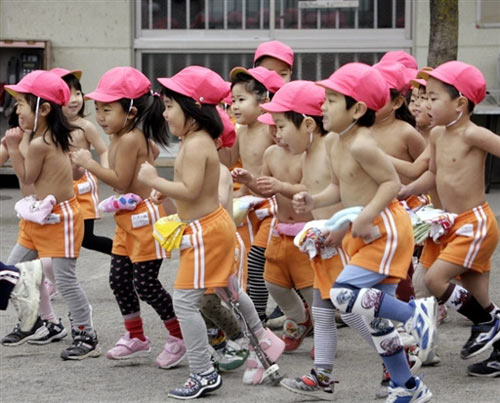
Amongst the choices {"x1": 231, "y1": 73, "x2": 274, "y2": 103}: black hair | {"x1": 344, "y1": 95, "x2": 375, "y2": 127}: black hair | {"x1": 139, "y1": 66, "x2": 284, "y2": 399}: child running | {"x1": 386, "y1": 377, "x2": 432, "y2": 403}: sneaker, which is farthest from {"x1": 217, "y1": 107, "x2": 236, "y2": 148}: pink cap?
{"x1": 386, "y1": 377, "x2": 432, "y2": 403}: sneaker

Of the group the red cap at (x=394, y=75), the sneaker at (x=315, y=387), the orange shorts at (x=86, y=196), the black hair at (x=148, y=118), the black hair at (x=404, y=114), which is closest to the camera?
the sneaker at (x=315, y=387)

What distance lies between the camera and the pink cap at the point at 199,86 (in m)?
5.71

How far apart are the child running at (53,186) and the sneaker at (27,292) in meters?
0.15

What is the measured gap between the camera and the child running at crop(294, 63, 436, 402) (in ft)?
17.1

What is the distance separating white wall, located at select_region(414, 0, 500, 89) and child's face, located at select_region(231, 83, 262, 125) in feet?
23.6

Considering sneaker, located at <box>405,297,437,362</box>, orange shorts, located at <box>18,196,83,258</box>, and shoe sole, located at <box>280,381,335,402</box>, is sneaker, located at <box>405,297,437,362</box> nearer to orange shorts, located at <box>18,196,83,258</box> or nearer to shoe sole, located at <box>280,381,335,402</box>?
shoe sole, located at <box>280,381,335,402</box>

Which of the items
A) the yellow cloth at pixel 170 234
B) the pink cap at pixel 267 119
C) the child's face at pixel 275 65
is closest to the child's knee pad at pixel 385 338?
the yellow cloth at pixel 170 234

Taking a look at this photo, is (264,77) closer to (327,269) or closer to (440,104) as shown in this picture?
(440,104)

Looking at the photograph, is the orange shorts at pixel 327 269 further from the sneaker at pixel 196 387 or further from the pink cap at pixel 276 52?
the pink cap at pixel 276 52

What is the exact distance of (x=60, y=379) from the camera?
5.97m

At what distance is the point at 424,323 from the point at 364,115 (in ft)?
3.41

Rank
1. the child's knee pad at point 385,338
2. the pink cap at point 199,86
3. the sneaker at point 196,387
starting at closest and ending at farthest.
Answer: the child's knee pad at point 385,338, the sneaker at point 196,387, the pink cap at point 199,86

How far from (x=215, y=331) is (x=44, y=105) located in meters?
1.58

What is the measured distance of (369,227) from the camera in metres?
5.23
